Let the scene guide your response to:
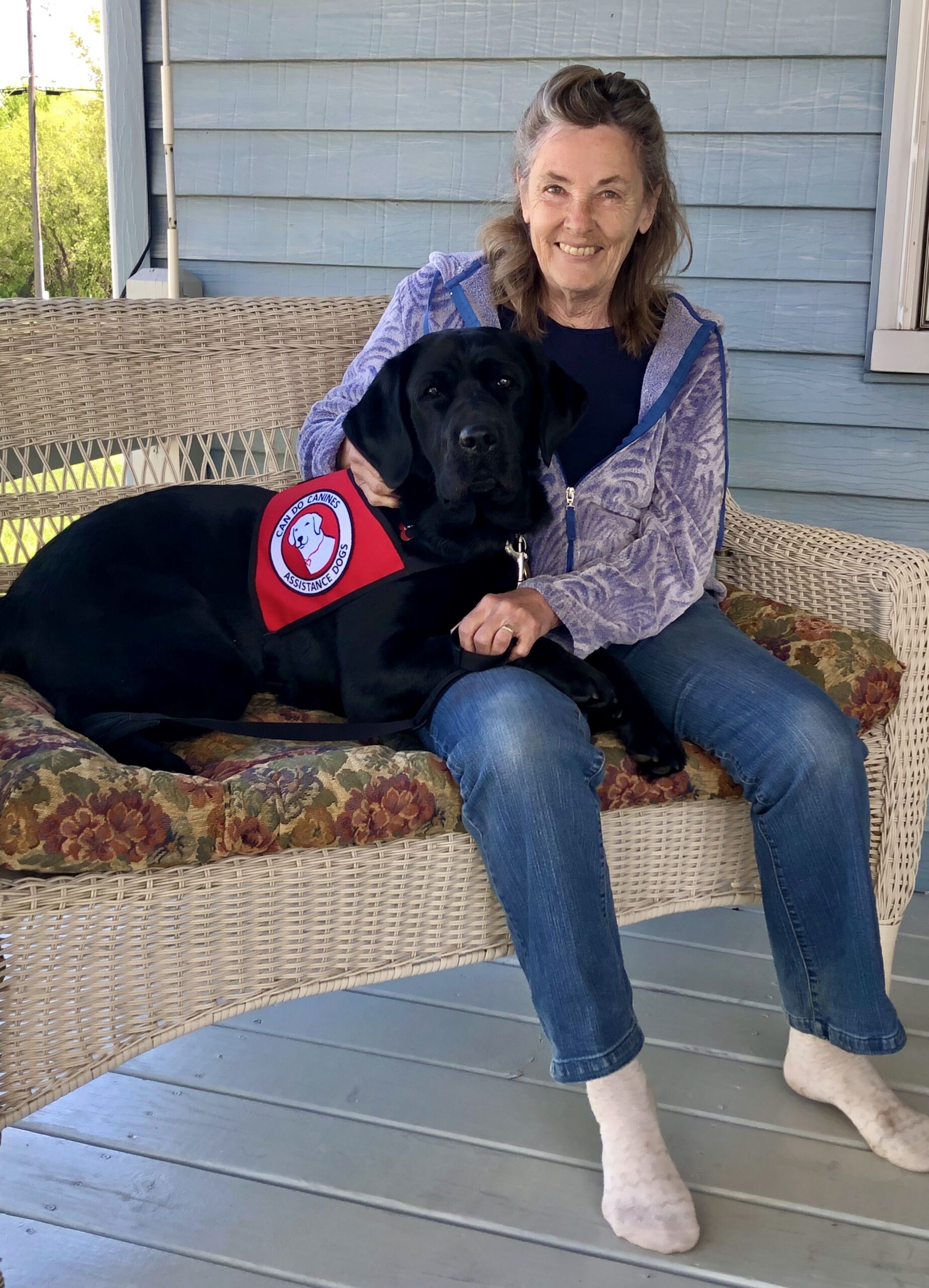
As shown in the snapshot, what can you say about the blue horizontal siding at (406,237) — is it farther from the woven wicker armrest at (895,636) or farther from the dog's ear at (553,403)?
the dog's ear at (553,403)

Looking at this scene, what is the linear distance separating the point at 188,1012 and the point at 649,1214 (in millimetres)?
629

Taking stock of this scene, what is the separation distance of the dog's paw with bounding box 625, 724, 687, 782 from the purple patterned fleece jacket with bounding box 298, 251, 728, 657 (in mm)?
212

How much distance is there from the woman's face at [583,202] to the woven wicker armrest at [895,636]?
629 millimetres

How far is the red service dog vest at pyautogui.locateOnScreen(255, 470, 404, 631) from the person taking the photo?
1.72 meters

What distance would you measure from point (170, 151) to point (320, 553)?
143cm

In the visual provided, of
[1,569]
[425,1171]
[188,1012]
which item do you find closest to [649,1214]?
[425,1171]

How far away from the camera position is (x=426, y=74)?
263 centimetres

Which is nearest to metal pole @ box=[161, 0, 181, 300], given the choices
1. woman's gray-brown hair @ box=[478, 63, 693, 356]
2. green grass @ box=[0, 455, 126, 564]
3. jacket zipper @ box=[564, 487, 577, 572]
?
green grass @ box=[0, 455, 126, 564]

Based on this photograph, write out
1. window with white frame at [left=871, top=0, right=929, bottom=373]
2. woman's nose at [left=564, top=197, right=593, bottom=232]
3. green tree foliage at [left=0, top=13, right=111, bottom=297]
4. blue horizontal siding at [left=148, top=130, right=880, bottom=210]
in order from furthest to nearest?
1. green tree foliage at [left=0, top=13, right=111, bottom=297]
2. blue horizontal siding at [left=148, top=130, right=880, bottom=210]
3. window with white frame at [left=871, top=0, right=929, bottom=373]
4. woman's nose at [left=564, top=197, right=593, bottom=232]

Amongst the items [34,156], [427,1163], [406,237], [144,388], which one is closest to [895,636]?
[427,1163]

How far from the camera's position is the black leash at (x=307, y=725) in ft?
4.92

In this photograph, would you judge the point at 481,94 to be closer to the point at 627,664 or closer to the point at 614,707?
the point at 627,664

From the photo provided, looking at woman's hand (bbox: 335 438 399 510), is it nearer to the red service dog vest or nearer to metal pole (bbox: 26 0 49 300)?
the red service dog vest

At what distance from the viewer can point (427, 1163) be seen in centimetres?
159
